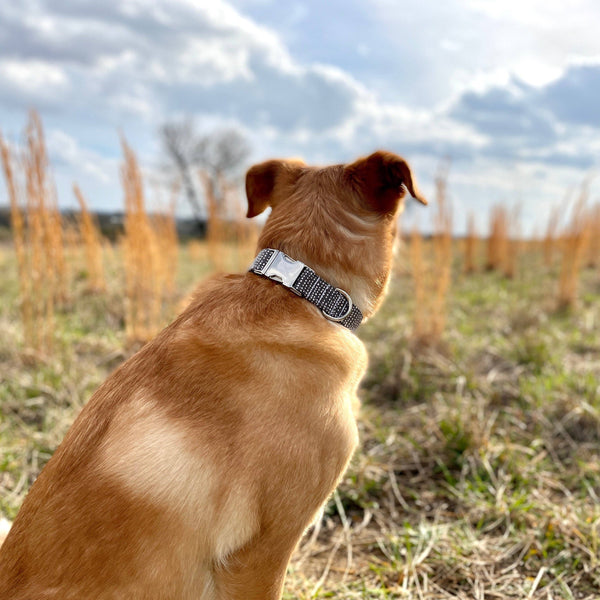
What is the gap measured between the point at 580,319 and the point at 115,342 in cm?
608

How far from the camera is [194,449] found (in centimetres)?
163

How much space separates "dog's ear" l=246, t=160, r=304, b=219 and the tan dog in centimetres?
54

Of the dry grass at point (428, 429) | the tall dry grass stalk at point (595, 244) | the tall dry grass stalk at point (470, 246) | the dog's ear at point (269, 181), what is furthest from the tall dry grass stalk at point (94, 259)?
the tall dry grass stalk at point (595, 244)

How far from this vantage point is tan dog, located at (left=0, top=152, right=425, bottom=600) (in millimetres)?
1528

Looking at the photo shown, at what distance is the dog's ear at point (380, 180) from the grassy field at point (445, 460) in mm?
1744

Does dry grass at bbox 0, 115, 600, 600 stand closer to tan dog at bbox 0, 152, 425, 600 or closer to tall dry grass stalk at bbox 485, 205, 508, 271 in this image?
tan dog at bbox 0, 152, 425, 600

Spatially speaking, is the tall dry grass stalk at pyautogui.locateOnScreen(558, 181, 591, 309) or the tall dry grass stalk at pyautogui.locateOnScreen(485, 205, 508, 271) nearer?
the tall dry grass stalk at pyautogui.locateOnScreen(558, 181, 591, 309)

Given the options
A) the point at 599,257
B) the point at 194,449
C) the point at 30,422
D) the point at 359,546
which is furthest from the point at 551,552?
the point at 599,257

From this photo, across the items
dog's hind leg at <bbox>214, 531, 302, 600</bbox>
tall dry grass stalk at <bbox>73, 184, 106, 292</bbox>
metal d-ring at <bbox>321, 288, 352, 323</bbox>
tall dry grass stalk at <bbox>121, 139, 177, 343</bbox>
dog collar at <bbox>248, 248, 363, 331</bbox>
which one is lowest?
tall dry grass stalk at <bbox>73, 184, 106, 292</bbox>

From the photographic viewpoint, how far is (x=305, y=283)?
6.18 feet

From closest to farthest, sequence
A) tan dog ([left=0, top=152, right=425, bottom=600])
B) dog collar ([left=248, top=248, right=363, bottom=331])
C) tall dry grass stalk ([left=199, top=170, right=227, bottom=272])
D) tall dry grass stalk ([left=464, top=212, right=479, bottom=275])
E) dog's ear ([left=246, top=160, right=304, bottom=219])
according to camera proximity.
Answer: tan dog ([left=0, top=152, right=425, bottom=600])
dog collar ([left=248, top=248, right=363, bottom=331])
dog's ear ([left=246, top=160, right=304, bottom=219])
tall dry grass stalk ([left=199, top=170, right=227, bottom=272])
tall dry grass stalk ([left=464, top=212, right=479, bottom=275])

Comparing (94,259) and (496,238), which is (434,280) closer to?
(94,259)

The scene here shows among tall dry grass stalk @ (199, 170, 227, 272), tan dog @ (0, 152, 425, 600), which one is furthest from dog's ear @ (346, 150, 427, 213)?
tall dry grass stalk @ (199, 170, 227, 272)

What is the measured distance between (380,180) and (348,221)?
201mm
